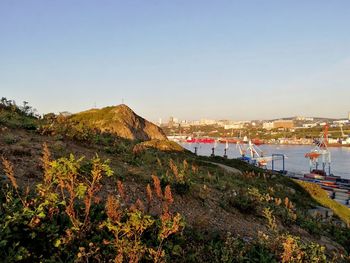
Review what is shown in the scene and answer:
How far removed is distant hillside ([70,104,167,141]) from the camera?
3844 centimetres

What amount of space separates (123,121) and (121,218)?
36722mm

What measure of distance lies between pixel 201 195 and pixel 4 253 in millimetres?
5737

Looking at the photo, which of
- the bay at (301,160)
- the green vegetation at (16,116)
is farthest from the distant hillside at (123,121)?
the bay at (301,160)

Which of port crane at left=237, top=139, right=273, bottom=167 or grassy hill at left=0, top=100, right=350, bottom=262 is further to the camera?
port crane at left=237, top=139, right=273, bottom=167

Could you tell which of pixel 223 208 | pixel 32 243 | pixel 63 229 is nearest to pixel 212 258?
pixel 63 229

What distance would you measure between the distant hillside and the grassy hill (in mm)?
26827

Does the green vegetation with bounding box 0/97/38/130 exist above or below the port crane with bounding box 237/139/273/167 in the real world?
above

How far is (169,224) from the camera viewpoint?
4758 mm

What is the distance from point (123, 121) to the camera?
4131 centimetres

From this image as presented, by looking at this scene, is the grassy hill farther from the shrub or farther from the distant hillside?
the distant hillside

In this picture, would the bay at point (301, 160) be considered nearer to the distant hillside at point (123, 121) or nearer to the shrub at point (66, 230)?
Result: the distant hillside at point (123, 121)

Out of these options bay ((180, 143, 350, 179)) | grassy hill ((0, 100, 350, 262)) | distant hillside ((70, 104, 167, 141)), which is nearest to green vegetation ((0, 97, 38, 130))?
grassy hill ((0, 100, 350, 262))

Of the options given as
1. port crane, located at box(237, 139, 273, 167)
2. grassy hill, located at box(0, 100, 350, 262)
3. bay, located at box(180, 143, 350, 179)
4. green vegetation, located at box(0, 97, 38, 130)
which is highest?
green vegetation, located at box(0, 97, 38, 130)

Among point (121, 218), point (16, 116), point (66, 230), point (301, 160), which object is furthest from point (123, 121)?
point (301, 160)
